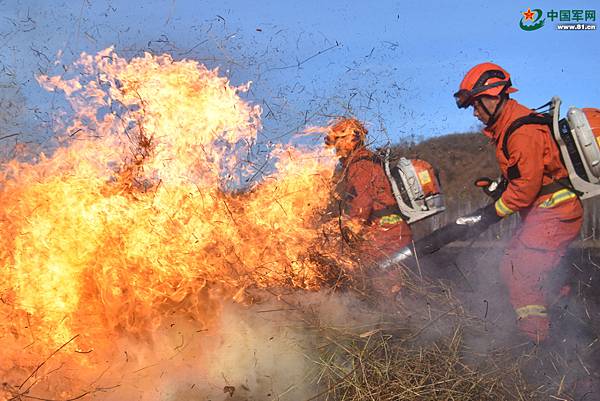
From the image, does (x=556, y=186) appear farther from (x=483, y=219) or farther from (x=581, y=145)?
(x=483, y=219)

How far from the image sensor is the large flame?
4.62 metres

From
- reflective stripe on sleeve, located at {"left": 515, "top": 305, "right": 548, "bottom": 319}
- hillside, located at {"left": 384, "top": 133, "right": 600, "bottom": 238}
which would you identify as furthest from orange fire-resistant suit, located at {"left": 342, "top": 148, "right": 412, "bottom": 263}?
hillside, located at {"left": 384, "top": 133, "right": 600, "bottom": 238}

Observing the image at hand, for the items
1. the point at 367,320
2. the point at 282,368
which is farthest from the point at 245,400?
the point at 367,320

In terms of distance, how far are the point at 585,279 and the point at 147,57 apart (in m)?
7.73

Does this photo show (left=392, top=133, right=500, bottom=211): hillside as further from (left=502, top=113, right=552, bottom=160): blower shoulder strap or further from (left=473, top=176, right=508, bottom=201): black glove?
(left=502, top=113, right=552, bottom=160): blower shoulder strap

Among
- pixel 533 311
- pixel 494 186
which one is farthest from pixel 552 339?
pixel 494 186

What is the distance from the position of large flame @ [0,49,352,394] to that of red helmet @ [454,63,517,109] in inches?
72.1

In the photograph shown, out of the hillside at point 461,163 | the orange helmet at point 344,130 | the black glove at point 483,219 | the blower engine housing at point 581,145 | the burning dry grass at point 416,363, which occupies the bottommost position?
the hillside at point 461,163

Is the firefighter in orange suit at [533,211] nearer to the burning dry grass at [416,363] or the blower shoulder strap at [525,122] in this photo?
the blower shoulder strap at [525,122]

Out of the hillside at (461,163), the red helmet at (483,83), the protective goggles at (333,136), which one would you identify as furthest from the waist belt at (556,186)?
the hillside at (461,163)

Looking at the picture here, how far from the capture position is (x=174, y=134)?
5234 mm

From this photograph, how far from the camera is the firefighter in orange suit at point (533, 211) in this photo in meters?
5.05

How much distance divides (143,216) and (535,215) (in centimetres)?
377

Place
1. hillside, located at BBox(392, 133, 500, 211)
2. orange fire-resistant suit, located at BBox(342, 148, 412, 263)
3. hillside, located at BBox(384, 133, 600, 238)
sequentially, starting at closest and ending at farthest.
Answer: orange fire-resistant suit, located at BBox(342, 148, 412, 263), hillside, located at BBox(384, 133, 600, 238), hillside, located at BBox(392, 133, 500, 211)
